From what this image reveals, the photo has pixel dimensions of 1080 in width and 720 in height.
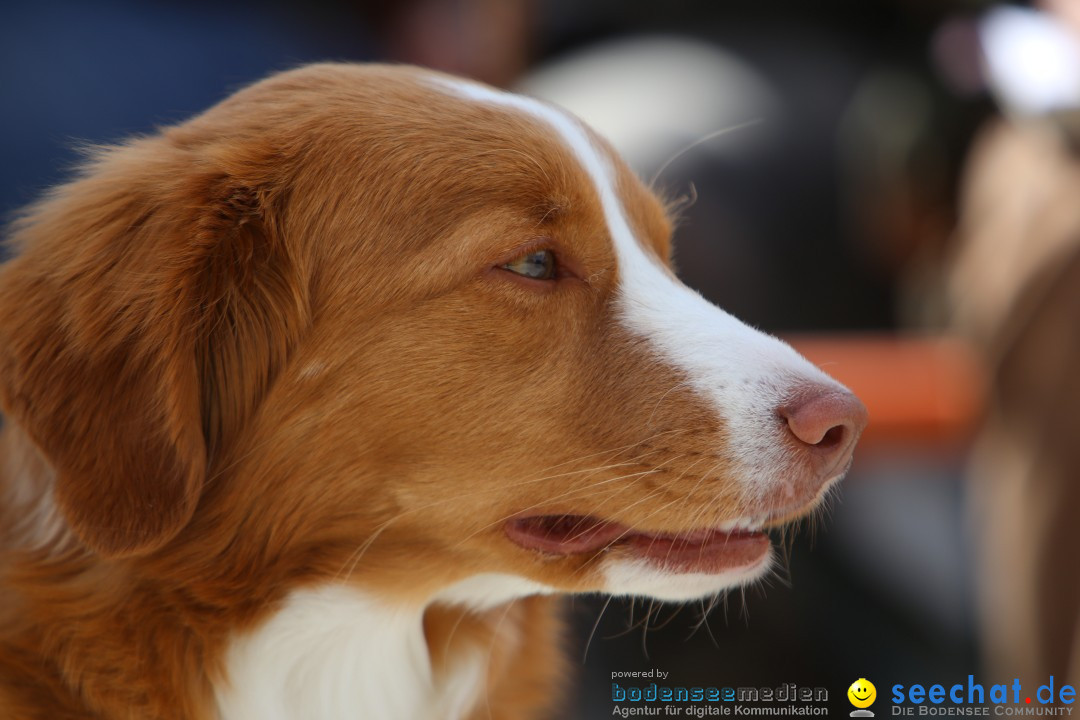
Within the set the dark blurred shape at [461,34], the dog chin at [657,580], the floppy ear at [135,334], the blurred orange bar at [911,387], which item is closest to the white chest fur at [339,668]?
the floppy ear at [135,334]

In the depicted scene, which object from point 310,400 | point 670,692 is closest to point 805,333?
point 670,692

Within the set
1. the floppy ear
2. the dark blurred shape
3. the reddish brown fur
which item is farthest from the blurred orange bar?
the dark blurred shape

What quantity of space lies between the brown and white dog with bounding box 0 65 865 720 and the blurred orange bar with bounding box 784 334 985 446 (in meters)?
1.52

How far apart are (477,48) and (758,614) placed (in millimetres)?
3770

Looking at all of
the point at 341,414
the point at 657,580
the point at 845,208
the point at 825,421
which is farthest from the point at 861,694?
the point at 845,208

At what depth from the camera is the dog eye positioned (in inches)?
81.7

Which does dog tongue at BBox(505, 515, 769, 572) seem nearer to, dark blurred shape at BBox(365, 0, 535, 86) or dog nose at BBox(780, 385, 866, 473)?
dog nose at BBox(780, 385, 866, 473)

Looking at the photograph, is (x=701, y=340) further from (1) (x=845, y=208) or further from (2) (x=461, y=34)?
(2) (x=461, y=34)

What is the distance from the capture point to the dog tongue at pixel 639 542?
80.2 inches

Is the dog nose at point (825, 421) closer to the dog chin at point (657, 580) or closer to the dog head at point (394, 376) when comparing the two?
the dog head at point (394, 376)

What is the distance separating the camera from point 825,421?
1926 millimetres

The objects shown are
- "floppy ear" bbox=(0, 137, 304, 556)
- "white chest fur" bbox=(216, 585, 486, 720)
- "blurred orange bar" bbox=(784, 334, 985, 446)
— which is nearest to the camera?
"floppy ear" bbox=(0, 137, 304, 556)

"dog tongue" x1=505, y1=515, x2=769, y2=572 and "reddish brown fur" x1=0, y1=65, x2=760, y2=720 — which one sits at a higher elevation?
"reddish brown fur" x1=0, y1=65, x2=760, y2=720

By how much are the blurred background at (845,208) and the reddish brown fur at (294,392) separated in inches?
19.5
